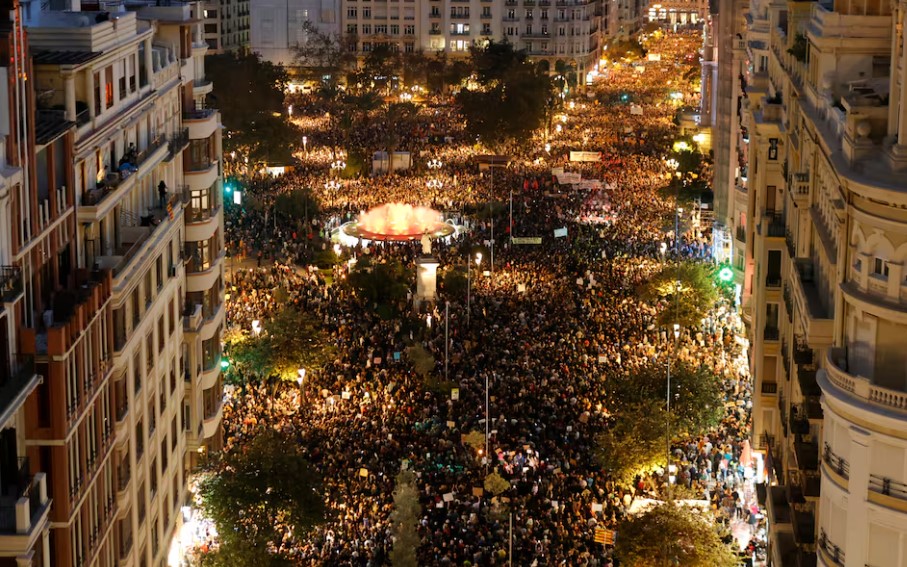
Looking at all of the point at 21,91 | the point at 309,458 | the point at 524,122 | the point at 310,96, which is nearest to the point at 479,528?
the point at 309,458

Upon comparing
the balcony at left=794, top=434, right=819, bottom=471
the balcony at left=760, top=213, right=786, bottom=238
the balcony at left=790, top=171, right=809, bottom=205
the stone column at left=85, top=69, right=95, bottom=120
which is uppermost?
the stone column at left=85, top=69, right=95, bottom=120

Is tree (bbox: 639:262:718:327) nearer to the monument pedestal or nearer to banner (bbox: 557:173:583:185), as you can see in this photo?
the monument pedestal

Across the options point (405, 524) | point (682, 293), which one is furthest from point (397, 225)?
point (405, 524)

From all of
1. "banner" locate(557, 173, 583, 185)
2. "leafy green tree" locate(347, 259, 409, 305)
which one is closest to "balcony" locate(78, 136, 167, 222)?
"leafy green tree" locate(347, 259, 409, 305)

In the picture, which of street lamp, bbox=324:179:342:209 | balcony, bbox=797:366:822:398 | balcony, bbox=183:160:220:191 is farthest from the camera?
street lamp, bbox=324:179:342:209

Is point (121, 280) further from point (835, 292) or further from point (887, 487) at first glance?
point (887, 487)

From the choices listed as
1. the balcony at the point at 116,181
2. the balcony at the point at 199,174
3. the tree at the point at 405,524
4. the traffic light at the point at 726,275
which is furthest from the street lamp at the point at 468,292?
the balcony at the point at 116,181
